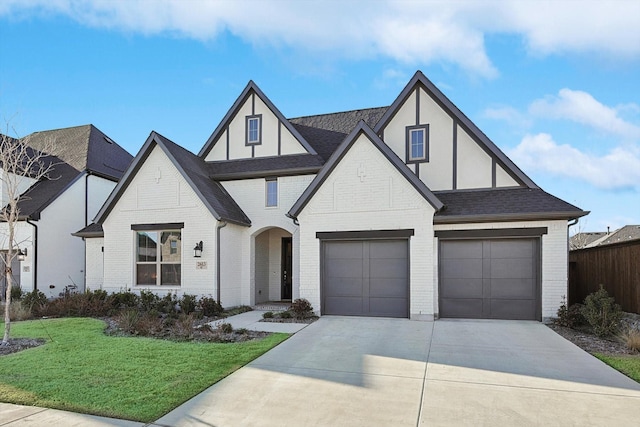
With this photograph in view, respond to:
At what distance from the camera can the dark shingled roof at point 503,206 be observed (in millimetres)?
11156

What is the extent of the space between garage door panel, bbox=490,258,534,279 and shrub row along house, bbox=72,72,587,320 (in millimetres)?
30

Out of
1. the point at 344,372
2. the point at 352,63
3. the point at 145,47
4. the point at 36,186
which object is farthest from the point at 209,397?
the point at 36,186

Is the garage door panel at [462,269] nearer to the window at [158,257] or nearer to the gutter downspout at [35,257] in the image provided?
the window at [158,257]

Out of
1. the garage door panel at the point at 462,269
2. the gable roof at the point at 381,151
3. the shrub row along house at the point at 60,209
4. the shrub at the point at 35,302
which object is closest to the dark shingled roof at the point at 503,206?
the gable roof at the point at 381,151

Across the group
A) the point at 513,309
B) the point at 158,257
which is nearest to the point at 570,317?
the point at 513,309

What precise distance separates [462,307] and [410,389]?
6.77m

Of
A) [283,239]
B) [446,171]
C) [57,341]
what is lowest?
[57,341]

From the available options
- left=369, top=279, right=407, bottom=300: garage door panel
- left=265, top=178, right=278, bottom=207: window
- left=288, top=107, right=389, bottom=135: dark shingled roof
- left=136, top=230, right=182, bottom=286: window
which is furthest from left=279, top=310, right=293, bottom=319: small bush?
left=288, top=107, right=389, bottom=135: dark shingled roof

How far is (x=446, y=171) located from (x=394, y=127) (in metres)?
2.36

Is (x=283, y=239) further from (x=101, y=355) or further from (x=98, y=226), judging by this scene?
(x=101, y=355)

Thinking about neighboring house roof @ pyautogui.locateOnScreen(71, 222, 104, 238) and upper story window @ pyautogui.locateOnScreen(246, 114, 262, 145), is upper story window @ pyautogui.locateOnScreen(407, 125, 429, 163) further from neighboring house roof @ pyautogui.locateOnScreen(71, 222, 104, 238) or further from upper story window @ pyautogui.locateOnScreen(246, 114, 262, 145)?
neighboring house roof @ pyautogui.locateOnScreen(71, 222, 104, 238)

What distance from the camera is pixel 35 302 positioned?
13.5 meters

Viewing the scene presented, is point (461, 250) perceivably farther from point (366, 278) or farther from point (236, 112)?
point (236, 112)

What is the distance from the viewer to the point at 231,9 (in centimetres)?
1119
